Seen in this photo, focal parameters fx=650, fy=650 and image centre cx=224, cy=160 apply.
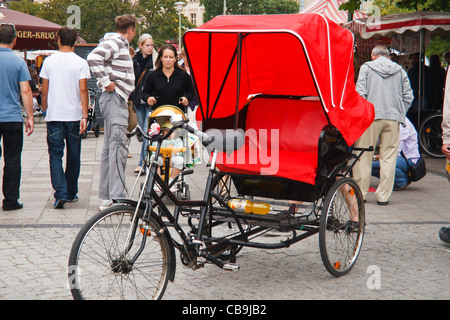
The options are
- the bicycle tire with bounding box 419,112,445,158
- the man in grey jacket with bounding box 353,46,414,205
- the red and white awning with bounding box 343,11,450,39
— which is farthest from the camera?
the bicycle tire with bounding box 419,112,445,158

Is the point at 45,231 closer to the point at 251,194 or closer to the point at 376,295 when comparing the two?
the point at 251,194

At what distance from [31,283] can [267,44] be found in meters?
2.86

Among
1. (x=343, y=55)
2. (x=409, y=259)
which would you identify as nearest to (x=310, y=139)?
(x=343, y=55)

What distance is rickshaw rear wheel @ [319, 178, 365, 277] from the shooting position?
4945 millimetres

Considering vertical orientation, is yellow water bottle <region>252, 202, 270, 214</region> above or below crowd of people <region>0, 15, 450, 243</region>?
below

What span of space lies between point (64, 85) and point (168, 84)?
61.4 inches

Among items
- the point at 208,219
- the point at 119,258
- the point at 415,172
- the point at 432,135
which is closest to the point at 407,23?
the point at 432,135

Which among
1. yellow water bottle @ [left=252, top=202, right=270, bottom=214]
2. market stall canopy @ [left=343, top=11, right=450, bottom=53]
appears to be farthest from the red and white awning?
yellow water bottle @ [left=252, top=202, right=270, bottom=214]

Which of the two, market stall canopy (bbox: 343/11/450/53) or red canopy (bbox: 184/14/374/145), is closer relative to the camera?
red canopy (bbox: 184/14/374/145)

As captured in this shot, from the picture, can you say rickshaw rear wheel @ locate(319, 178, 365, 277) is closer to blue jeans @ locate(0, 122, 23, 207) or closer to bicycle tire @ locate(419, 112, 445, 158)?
blue jeans @ locate(0, 122, 23, 207)

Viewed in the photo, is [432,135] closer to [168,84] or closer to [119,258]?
[168,84]

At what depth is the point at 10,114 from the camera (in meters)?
7.49

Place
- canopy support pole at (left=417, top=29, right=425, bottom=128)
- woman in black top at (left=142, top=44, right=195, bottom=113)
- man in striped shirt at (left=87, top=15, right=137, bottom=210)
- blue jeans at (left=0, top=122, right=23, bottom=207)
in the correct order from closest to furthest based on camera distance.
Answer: man in striped shirt at (left=87, top=15, right=137, bottom=210)
blue jeans at (left=0, top=122, right=23, bottom=207)
woman in black top at (left=142, top=44, right=195, bottom=113)
canopy support pole at (left=417, top=29, right=425, bottom=128)

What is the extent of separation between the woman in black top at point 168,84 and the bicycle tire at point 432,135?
589 cm
